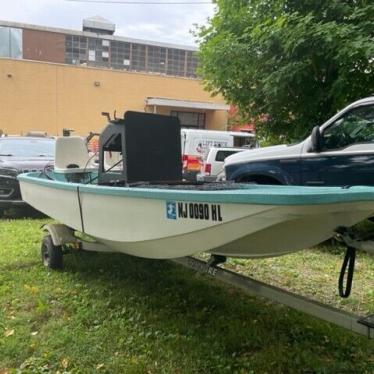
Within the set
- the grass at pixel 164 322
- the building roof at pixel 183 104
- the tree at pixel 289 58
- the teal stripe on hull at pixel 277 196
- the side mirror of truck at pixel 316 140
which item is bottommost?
the grass at pixel 164 322

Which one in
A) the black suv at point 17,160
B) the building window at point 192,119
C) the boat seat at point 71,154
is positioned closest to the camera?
the boat seat at point 71,154

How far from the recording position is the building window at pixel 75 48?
39719 mm

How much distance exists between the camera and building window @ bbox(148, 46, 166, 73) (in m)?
39.6

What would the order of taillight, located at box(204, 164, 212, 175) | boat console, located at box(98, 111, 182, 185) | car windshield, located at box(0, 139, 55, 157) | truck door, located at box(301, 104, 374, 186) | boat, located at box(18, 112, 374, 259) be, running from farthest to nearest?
1. taillight, located at box(204, 164, 212, 175)
2. car windshield, located at box(0, 139, 55, 157)
3. truck door, located at box(301, 104, 374, 186)
4. boat console, located at box(98, 111, 182, 185)
5. boat, located at box(18, 112, 374, 259)

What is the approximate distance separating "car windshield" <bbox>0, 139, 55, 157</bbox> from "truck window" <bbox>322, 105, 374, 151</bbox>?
6.72m

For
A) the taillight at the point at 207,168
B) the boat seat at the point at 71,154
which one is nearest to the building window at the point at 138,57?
the taillight at the point at 207,168

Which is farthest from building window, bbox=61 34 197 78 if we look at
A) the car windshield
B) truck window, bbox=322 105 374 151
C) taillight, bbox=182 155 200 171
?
truck window, bbox=322 105 374 151

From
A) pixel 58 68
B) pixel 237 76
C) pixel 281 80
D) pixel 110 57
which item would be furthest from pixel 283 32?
pixel 110 57

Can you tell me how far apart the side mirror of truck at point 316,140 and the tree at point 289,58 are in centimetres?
145

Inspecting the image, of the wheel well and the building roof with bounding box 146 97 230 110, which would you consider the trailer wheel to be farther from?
the building roof with bounding box 146 97 230 110

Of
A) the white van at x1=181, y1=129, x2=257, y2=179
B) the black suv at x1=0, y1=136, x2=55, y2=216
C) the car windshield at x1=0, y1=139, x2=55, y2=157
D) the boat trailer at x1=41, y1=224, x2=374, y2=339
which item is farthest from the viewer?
the white van at x1=181, y1=129, x2=257, y2=179

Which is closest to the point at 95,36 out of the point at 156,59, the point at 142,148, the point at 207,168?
the point at 156,59

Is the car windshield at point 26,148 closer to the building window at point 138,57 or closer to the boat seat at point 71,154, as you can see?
the boat seat at point 71,154

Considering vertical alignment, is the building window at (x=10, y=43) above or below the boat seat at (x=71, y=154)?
above
